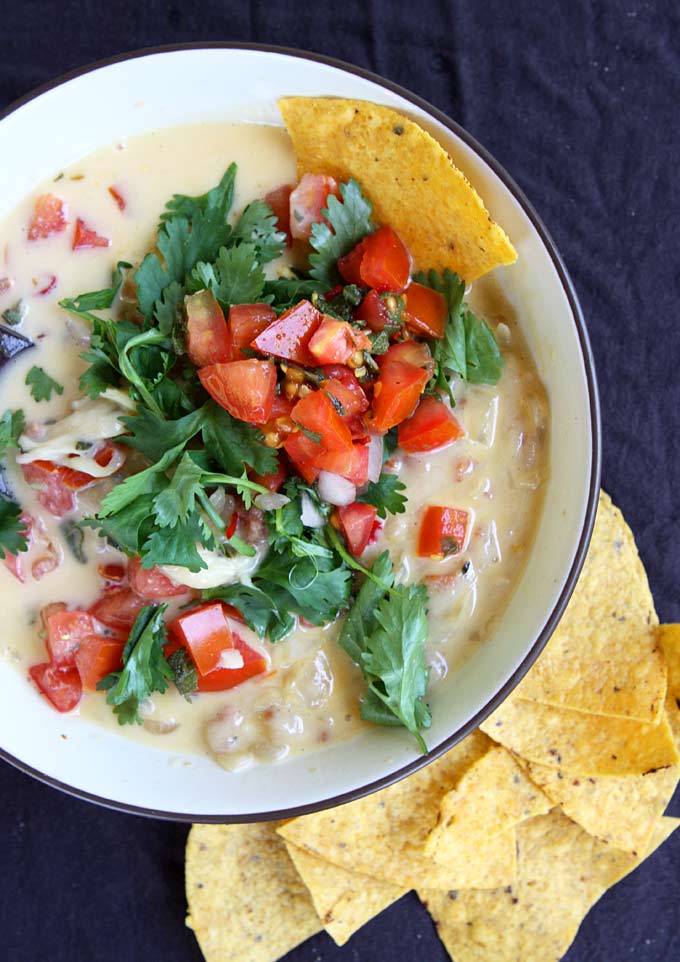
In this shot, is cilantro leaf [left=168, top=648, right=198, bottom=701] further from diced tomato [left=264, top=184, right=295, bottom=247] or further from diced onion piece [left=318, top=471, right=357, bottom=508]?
diced tomato [left=264, top=184, right=295, bottom=247]

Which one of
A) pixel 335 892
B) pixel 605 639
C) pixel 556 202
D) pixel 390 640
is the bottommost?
pixel 335 892

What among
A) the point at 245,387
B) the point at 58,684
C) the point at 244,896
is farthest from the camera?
the point at 244,896

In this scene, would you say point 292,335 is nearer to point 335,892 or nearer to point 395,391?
point 395,391

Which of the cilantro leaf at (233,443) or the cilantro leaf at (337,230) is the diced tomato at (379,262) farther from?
the cilantro leaf at (233,443)

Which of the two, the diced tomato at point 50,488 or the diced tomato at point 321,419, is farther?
the diced tomato at point 50,488

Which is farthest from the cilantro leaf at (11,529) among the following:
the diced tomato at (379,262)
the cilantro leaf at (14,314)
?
the diced tomato at (379,262)

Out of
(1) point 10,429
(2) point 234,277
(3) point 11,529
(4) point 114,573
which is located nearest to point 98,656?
(4) point 114,573

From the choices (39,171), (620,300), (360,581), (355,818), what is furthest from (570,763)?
(39,171)
